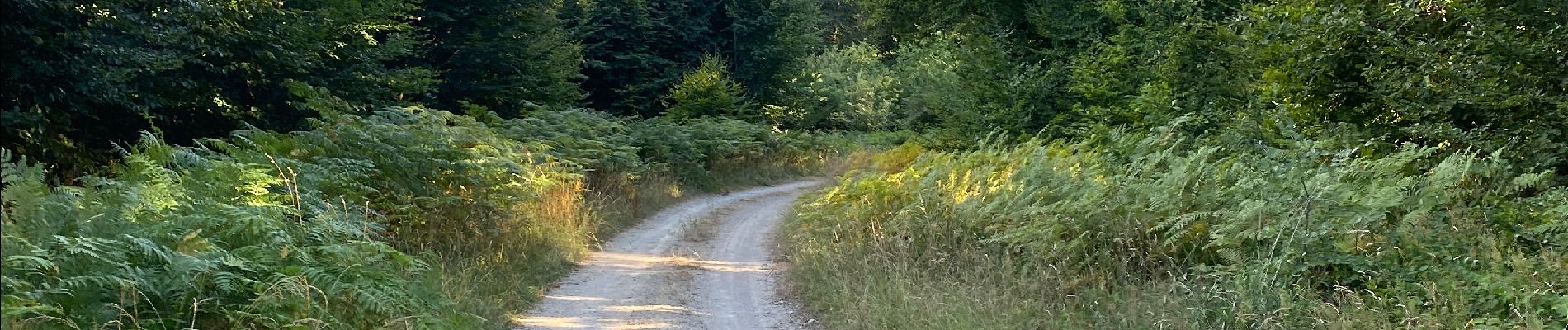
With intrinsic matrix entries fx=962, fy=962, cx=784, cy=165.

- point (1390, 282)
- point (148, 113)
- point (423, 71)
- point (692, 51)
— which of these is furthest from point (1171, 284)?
point (692, 51)

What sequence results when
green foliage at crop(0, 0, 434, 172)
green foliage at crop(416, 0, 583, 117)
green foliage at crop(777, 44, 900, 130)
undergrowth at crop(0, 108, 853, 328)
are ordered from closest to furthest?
1. undergrowth at crop(0, 108, 853, 328)
2. green foliage at crop(0, 0, 434, 172)
3. green foliage at crop(416, 0, 583, 117)
4. green foliage at crop(777, 44, 900, 130)

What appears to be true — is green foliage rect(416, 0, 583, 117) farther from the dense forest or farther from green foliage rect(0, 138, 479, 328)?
green foliage rect(0, 138, 479, 328)

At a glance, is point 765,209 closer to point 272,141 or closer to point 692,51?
point 272,141

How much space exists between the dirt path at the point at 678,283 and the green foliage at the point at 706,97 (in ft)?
43.8

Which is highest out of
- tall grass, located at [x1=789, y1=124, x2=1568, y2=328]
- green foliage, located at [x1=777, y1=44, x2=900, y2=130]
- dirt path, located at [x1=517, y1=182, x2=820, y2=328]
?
tall grass, located at [x1=789, y1=124, x2=1568, y2=328]

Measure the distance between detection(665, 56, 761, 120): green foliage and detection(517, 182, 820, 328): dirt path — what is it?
1335cm

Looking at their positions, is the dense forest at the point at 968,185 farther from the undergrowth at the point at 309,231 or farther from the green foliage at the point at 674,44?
the green foliage at the point at 674,44

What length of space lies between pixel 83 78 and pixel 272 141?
1572mm

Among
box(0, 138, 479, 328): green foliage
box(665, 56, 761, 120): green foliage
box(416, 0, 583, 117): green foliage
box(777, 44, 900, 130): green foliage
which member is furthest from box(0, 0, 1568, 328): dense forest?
box(777, 44, 900, 130): green foliage

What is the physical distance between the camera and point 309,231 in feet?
18.2

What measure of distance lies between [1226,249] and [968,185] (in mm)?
4410

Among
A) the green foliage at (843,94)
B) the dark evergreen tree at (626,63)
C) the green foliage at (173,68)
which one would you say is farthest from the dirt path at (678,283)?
the green foliage at (843,94)

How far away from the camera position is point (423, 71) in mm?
17969

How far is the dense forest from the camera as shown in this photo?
498cm
